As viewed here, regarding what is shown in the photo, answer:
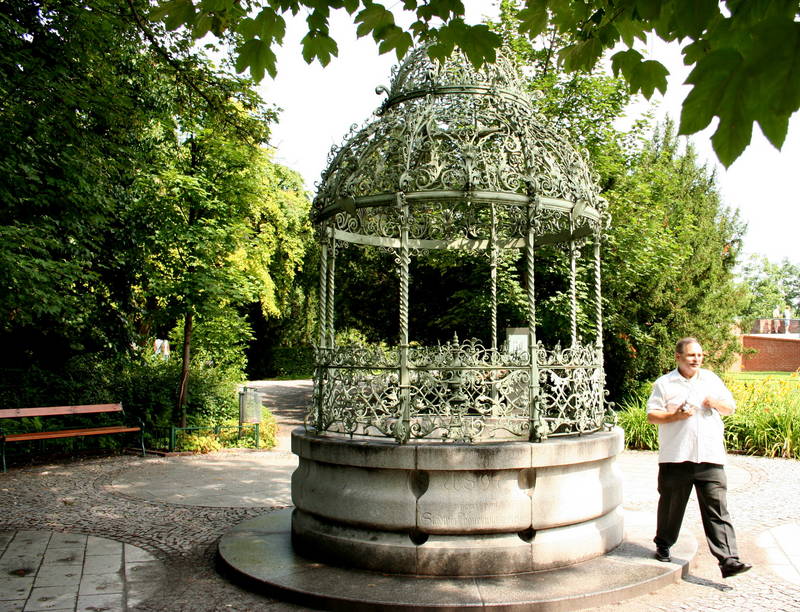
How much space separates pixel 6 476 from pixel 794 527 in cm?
1117

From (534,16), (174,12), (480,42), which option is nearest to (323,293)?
(174,12)

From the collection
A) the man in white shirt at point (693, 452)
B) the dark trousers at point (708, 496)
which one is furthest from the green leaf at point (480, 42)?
the dark trousers at point (708, 496)

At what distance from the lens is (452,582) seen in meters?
5.17

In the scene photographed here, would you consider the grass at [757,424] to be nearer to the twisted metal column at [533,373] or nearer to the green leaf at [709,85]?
the twisted metal column at [533,373]

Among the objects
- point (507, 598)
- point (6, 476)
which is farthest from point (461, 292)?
point (507, 598)

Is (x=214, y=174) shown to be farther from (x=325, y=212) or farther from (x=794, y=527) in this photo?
(x=794, y=527)

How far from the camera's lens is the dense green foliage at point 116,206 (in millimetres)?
9602

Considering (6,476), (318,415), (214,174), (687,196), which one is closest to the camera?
(318,415)

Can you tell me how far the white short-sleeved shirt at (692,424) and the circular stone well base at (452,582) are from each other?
38.0 inches

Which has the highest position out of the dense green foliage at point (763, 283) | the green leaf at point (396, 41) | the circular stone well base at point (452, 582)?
the dense green foliage at point (763, 283)

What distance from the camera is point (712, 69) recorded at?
1.85 metres

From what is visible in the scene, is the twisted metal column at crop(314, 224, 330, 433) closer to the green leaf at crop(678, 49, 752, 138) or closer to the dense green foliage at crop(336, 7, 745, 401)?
the green leaf at crop(678, 49, 752, 138)

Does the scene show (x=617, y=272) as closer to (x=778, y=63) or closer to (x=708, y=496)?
(x=708, y=496)

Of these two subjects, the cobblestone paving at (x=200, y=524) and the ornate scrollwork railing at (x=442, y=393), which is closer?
the cobblestone paving at (x=200, y=524)
